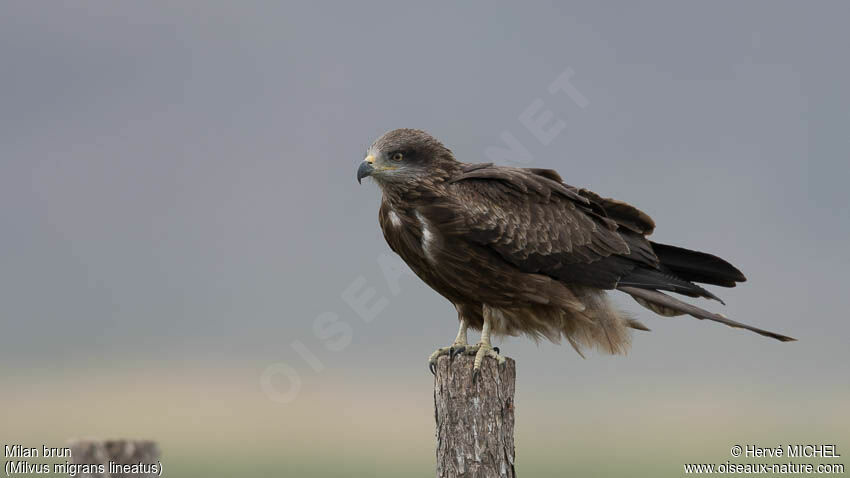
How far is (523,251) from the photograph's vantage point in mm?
8242

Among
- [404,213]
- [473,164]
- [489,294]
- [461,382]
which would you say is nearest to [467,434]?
[461,382]

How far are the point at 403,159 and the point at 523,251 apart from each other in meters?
1.28

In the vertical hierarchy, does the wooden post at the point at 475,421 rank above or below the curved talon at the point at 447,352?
below

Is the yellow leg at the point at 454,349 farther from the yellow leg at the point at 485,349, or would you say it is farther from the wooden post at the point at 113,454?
the wooden post at the point at 113,454

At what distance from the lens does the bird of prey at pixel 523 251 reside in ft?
26.7

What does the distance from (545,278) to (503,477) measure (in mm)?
1721

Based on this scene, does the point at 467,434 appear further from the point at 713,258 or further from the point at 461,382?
the point at 713,258

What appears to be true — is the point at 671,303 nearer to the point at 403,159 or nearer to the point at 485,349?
the point at 485,349

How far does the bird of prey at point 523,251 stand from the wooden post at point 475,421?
0.48ft

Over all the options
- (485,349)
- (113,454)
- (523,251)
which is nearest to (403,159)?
(523,251)

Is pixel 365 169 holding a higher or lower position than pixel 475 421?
higher

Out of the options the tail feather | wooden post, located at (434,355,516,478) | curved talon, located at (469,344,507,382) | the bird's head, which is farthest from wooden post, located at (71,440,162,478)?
the tail feather

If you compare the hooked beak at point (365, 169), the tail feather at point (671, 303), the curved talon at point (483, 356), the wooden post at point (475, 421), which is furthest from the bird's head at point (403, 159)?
the tail feather at point (671, 303)

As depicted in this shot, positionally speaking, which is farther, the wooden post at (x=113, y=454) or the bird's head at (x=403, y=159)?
the bird's head at (x=403, y=159)
